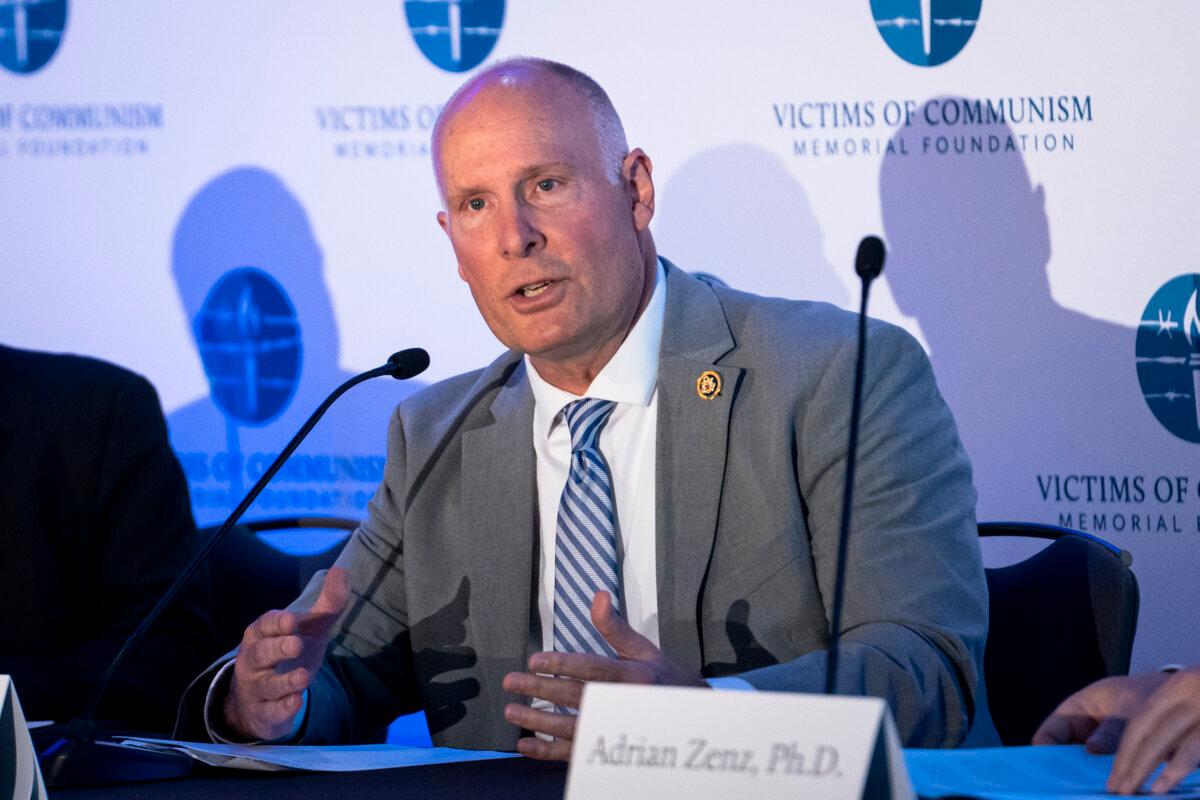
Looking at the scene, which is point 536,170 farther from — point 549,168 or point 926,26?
point 926,26

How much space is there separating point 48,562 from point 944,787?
2.00 m

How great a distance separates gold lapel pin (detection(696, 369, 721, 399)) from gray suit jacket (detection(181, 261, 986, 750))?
0.01m

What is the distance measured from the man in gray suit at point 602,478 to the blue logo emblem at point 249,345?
4.66 feet

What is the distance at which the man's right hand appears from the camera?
75.1 inches

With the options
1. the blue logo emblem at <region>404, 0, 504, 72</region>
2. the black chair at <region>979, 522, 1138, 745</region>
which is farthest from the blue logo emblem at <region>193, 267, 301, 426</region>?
the black chair at <region>979, 522, 1138, 745</region>

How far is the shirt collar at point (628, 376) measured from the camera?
2428mm

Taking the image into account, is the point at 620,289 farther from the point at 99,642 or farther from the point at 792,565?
the point at 99,642

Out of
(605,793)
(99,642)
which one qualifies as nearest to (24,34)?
(99,642)

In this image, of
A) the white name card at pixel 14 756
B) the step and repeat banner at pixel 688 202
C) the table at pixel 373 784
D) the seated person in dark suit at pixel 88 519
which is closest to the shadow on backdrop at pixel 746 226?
the step and repeat banner at pixel 688 202

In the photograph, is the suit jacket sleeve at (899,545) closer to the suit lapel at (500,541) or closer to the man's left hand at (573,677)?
the man's left hand at (573,677)

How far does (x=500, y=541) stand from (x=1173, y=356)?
1863 millimetres

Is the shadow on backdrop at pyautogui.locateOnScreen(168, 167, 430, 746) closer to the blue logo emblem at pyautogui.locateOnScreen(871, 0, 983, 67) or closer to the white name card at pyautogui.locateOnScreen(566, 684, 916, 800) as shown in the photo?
the blue logo emblem at pyautogui.locateOnScreen(871, 0, 983, 67)

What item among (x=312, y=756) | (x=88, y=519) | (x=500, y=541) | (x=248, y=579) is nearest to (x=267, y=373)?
(x=248, y=579)

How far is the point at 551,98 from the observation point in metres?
2.38
